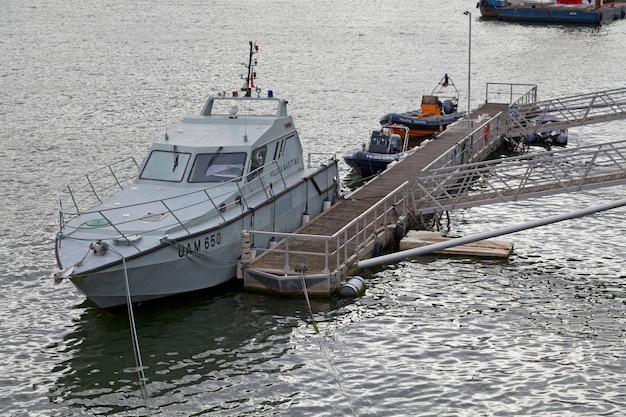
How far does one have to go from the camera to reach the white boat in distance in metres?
23.6

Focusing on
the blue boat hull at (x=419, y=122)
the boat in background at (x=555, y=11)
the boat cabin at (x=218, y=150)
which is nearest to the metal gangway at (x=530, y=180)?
the boat cabin at (x=218, y=150)

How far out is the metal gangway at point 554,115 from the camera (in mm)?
44562

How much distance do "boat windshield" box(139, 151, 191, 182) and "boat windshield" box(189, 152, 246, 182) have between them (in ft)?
1.14

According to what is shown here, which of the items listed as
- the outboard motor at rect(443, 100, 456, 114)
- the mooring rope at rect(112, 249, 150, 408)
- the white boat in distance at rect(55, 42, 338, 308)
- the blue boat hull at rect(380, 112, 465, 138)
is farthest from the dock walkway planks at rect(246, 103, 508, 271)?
the mooring rope at rect(112, 249, 150, 408)

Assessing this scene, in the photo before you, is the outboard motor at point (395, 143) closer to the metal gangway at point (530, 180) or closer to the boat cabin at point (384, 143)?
the boat cabin at point (384, 143)

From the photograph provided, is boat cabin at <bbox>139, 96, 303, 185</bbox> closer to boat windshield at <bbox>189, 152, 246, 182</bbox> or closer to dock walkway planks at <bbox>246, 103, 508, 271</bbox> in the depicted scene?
boat windshield at <bbox>189, 152, 246, 182</bbox>

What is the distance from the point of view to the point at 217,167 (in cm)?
2755

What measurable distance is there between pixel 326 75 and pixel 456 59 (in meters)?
14.2

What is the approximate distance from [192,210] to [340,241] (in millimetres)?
4904

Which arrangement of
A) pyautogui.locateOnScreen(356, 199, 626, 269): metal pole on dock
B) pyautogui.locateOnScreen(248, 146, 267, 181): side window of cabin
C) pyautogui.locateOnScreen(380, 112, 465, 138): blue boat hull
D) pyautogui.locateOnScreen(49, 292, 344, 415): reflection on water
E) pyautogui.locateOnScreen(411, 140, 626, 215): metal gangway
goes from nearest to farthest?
pyautogui.locateOnScreen(49, 292, 344, 415): reflection on water → pyautogui.locateOnScreen(356, 199, 626, 269): metal pole on dock → pyautogui.locateOnScreen(248, 146, 267, 181): side window of cabin → pyautogui.locateOnScreen(411, 140, 626, 215): metal gangway → pyautogui.locateOnScreen(380, 112, 465, 138): blue boat hull

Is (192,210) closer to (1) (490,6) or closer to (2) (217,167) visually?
(2) (217,167)

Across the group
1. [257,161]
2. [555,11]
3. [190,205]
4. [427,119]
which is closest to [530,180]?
[257,161]

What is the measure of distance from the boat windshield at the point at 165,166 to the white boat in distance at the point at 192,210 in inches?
1.3

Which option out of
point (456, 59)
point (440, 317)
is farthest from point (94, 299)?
point (456, 59)
